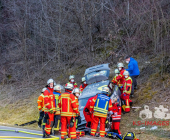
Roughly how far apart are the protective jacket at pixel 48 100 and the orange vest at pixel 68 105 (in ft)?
1.96

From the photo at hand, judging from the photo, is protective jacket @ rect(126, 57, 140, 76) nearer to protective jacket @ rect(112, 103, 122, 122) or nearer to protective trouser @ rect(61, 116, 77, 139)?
protective jacket @ rect(112, 103, 122, 122)

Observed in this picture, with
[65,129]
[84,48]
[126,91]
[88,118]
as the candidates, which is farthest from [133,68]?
[84,48]

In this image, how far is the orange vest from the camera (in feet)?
26.0

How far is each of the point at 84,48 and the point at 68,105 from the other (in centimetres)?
1106

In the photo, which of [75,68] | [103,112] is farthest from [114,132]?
[75,68]

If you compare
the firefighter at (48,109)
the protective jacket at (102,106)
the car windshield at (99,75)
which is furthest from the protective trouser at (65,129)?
the car windshield at (99,75)

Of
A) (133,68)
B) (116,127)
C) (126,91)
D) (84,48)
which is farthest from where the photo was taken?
(84,48)

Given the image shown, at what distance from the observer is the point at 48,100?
27.8ft

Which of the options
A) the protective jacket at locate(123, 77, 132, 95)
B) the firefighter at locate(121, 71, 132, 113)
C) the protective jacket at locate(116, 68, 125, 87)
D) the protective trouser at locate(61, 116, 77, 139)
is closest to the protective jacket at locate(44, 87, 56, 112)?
the protective trouser at locate(61, 116, 77, 139)

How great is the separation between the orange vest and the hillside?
3232 mm

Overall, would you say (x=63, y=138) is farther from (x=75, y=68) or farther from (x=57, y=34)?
(x=57, y=34)

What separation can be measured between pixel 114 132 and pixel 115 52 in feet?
31.5

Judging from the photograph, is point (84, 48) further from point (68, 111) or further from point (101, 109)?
point (68, 111)

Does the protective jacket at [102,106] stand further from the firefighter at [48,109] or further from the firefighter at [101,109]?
the firefighter at [48,109]
